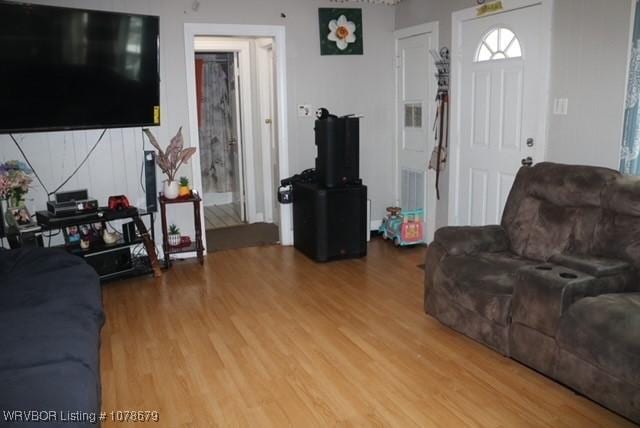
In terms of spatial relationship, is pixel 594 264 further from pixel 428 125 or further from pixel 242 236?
pixel 242 236

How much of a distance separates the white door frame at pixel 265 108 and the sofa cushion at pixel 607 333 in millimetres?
3756

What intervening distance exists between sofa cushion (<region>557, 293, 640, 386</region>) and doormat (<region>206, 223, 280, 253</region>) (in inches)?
134

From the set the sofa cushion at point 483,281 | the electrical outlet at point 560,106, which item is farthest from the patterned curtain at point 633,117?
the sofa cushion at point 483,281

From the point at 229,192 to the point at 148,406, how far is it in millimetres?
4856

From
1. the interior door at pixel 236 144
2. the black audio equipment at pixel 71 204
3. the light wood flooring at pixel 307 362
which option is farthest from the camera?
the interior door at pixel 236 144

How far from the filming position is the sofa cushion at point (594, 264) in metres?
2.54

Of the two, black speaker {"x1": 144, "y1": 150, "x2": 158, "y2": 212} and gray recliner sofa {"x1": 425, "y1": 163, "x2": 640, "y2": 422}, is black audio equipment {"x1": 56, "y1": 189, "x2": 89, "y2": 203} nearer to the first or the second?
black speaker {"x1": 144, "y1": 150, "x2": 158, "y2": 212}

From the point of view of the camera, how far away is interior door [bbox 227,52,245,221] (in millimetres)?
5961

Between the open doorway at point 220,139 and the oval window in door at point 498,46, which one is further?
the open doorway at point 220,139

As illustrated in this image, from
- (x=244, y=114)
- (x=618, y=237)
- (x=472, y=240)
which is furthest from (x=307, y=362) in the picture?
(x=244, y=114)

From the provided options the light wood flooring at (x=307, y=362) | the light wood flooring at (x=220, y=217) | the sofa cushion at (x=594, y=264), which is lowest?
the light wood flooring at (x=307, y=362)

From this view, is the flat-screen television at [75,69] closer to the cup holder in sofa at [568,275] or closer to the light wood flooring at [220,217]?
the light wood flooring at [220,217]

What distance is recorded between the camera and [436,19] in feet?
15.1

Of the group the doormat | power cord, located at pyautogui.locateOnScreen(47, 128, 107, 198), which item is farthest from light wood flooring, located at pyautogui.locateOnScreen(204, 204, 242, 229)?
power cord, located at pyautogui.locateOnScreen(47, 128, 107, 198)
